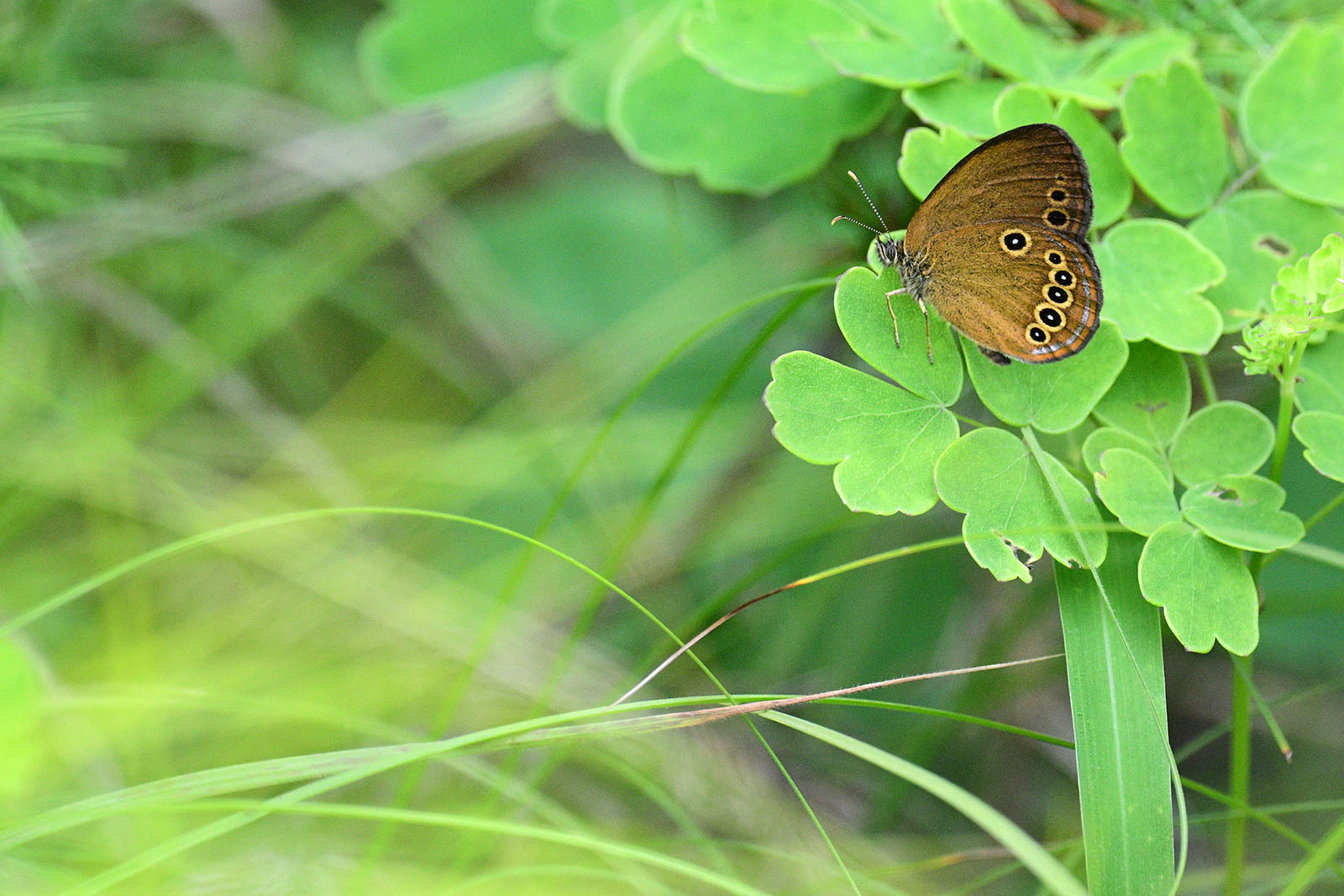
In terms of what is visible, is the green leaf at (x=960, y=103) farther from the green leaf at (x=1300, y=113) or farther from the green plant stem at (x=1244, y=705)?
the green plant stem at (x=1244, y=705)

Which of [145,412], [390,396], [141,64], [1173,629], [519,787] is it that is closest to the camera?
[1173,629]

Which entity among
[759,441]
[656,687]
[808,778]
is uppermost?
[759,441]

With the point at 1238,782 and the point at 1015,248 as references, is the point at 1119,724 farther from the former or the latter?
the point at 1015,248

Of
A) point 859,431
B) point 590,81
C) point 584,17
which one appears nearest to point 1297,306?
point 859,431

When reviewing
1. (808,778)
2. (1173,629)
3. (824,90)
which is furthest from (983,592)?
(824,90)

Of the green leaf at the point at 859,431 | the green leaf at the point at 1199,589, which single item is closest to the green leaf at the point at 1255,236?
the green leaf at the point at 1199,589

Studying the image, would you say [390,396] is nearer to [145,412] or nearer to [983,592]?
[145,412]
